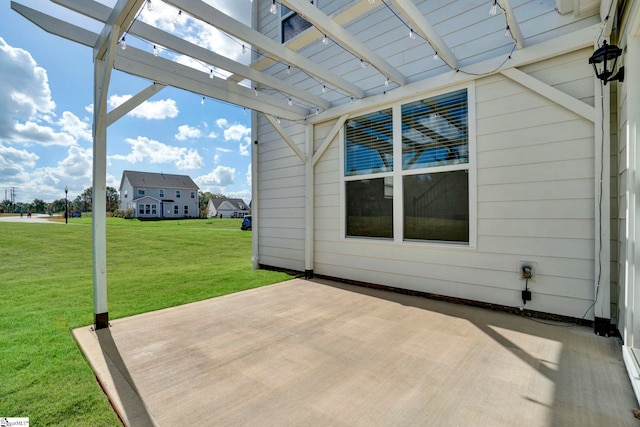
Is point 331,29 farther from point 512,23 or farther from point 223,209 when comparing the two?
point 223,209

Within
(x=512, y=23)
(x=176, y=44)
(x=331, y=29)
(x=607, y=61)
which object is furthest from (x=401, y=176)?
(x=176, y=44)

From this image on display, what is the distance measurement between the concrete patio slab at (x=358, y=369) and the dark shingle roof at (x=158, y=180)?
113 feet

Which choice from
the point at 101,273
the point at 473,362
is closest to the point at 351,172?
the point at 473,362

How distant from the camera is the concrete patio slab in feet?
5.23

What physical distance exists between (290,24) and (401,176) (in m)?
3.84

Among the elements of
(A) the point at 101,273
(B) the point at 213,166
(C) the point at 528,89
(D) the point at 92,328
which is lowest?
(D) the point at 92,328

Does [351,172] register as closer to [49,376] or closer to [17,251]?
[49,376]

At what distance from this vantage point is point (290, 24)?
18.2ft

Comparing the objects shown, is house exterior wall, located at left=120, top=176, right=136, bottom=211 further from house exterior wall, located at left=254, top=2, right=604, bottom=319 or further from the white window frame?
house exterior wall, located at left=254, top=2, right=604, bottom=319

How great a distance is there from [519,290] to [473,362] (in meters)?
1.53

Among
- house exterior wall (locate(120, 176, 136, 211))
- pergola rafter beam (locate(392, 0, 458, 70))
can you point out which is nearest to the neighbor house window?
pergola rafter beam (locate(392, 0, 458, 70))

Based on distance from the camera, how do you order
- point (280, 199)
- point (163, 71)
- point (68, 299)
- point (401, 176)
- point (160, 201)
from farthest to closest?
1. point (160, 201)
2. point (280, 199)
3. point (401, 176)
4. point (68, 299)
5. point (163, 71)

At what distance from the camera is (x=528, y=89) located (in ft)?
10.3

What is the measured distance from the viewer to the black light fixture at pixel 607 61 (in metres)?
2.25
